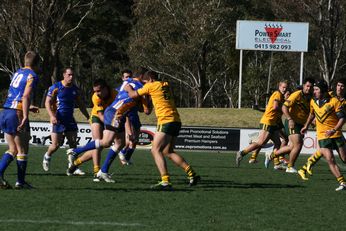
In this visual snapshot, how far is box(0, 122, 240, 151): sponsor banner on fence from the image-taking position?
28219 mm

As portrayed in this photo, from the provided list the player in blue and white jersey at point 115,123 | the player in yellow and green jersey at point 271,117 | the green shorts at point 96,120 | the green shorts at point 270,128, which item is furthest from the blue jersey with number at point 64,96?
the green shorts at point 270,128

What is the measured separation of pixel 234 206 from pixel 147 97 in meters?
2.85

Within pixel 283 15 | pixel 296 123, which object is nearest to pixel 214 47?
pixel 283 15

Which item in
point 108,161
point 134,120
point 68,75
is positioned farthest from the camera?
point 134,120

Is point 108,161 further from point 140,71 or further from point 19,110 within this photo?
point 19,110

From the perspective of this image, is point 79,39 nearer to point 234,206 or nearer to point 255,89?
point 255,89

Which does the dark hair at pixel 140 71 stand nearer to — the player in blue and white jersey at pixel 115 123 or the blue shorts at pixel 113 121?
the player in blue and white jersey at pixel 115 123

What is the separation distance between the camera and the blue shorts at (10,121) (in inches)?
430

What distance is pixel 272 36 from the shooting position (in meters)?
39.4

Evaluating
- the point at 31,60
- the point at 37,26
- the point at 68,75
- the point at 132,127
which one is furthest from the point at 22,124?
the point at 37,26

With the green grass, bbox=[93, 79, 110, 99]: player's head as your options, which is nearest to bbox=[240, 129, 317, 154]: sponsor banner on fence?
the green grass

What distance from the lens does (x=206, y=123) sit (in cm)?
3806

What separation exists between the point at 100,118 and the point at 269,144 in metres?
13.8

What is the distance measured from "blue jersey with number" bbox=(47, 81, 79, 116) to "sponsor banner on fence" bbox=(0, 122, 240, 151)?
43.5 ft
